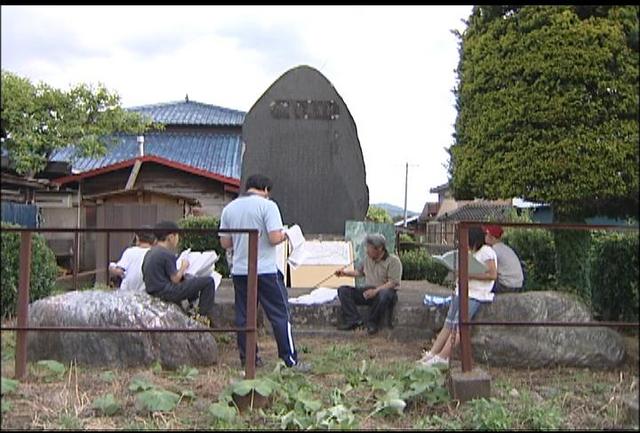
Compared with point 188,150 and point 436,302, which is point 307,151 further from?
point 188,150

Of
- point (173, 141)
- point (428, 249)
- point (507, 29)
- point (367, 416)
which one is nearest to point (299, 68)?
point (507, 29)

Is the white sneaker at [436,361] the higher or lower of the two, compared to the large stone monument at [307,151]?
lower

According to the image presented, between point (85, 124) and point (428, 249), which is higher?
point (85, 124)

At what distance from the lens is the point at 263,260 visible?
17.3 ft

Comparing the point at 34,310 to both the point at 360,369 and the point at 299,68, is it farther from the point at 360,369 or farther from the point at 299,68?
the point at 299,68

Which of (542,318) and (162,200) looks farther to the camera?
(162,200)

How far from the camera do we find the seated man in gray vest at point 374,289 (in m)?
6.81

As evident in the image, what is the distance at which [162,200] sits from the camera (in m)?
14.4

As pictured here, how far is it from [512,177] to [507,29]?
135cm

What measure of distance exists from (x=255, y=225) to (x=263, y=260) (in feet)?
0.89

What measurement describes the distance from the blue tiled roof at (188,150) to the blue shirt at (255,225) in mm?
15343

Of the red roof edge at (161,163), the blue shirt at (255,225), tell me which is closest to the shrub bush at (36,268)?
the blue shirt at (255,225)

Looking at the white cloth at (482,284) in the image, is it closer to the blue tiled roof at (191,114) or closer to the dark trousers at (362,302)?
the dark trousers at (362,302)

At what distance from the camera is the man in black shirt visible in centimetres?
573
